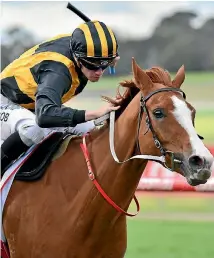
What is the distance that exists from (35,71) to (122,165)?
34.0 inches

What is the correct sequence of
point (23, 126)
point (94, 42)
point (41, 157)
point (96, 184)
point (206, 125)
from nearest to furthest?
point (96, 184)
point (94, 42)
point (41, 157)
point (23, 126)
point (206, 125)

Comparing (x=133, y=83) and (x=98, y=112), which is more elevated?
(x=133, y=83)

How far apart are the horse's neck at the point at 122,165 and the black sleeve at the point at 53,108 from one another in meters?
0.23

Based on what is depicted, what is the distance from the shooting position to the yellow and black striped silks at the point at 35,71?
412 cm

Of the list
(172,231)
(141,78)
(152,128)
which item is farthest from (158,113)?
A: (172,231)

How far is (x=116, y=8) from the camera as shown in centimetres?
1738

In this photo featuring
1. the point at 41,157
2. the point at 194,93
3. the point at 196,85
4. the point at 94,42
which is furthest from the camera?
the point at 194,93

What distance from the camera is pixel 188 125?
3.46 metres

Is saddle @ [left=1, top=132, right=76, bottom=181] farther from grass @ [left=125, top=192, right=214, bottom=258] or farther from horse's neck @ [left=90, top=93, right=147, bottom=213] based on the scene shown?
grass @ [left=125, top=192, right=214, bottom=258]

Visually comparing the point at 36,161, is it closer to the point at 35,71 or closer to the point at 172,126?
the point at 35,71

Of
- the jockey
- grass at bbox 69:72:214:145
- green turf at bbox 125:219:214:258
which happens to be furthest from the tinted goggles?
grass at bbox 69:72:214:145

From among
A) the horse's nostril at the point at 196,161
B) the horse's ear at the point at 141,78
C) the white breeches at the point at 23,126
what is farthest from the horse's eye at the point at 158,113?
the white breeches at the point at 23,126

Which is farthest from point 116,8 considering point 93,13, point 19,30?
point 19,30

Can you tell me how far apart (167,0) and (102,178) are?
14.2 metres
